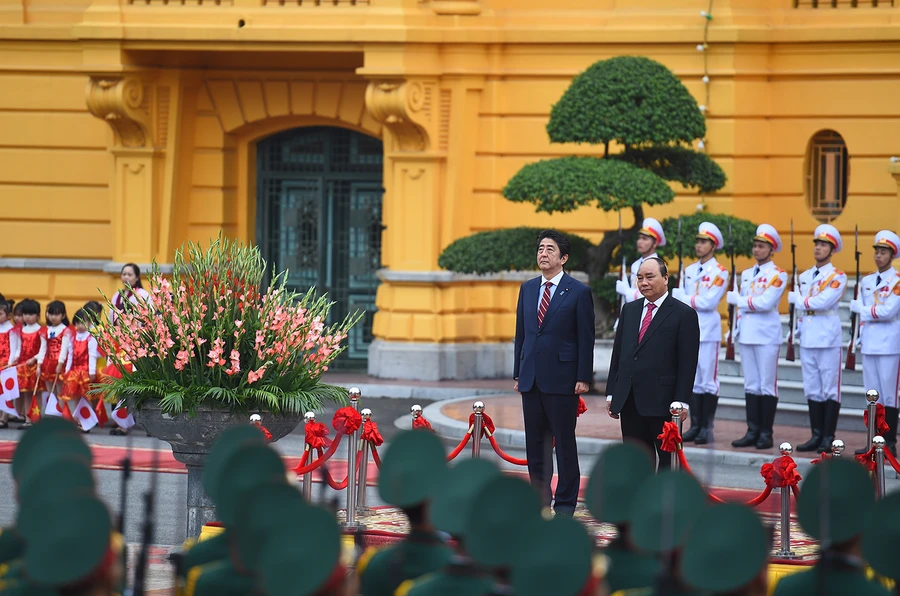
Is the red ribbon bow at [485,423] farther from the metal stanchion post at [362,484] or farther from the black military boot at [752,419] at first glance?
the black military boot at [752,419]

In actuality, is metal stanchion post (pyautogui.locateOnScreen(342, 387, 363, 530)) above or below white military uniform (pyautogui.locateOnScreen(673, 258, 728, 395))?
below

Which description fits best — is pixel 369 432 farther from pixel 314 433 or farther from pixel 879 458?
pixel 879 458

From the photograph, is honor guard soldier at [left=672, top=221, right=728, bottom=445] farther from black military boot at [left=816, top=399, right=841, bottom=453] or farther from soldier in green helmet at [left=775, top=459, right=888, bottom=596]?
soldier in green helmet at [left=775, top=459, right=888, bottom=596]

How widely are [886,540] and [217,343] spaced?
4352mm

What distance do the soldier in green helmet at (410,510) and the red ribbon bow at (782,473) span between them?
313 cm

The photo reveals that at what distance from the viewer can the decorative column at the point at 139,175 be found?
1781 centimetres

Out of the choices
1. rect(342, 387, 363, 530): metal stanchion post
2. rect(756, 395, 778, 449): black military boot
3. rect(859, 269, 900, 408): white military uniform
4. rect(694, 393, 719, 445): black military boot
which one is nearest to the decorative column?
rect(694, 393, 719, 445): black military boot

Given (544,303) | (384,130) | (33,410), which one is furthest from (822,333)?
(33,410)

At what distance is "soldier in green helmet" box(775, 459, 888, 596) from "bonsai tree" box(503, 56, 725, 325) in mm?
9207

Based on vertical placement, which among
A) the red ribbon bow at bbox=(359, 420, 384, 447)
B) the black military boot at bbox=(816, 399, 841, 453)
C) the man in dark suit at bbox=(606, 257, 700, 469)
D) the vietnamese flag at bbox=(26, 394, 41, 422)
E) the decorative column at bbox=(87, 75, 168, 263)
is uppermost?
the decorative column at bbox=(87, 75, 168, 263)

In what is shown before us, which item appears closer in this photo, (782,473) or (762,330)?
(782,473)

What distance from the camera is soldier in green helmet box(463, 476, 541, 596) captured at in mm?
4625

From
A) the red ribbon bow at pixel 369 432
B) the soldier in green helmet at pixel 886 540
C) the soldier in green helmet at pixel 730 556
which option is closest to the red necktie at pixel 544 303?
the red ribbon bow at pixel 369 432

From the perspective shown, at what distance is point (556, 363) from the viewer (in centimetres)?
897
